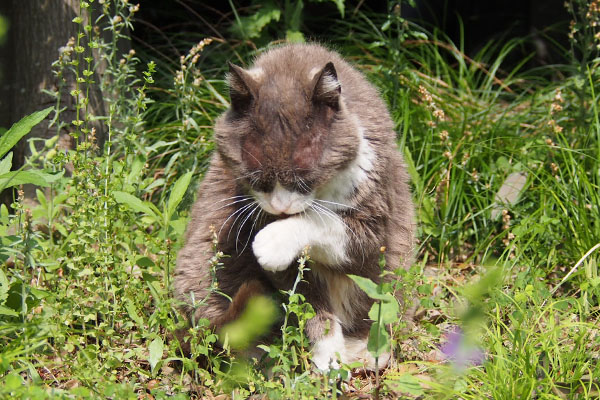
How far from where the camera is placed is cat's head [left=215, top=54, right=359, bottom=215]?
2.79 m

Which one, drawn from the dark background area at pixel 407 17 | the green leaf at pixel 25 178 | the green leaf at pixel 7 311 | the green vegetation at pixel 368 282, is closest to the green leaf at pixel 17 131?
the green vegetation at pixel 368 282

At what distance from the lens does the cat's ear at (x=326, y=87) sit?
9.33 feet

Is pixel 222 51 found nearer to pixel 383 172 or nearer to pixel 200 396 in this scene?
pixel 383 172

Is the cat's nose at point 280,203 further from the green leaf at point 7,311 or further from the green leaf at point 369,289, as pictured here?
the green leaf at point 7,311

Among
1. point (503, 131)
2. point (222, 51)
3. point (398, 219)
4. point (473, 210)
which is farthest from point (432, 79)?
point (398, 219)

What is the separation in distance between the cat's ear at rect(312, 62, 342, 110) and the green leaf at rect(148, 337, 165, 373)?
112 centimetres

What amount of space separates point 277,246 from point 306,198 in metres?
0.22

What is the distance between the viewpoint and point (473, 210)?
171 inches

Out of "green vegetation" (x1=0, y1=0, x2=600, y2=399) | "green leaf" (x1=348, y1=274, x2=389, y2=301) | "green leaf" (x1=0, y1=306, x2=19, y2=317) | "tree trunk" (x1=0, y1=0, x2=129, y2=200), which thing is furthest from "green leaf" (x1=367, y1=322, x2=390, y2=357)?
"tree trunk" (x1=0, y1=0, x2=129, y2=200)

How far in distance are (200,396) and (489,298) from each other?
1408mm

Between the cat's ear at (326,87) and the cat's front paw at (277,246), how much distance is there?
1.64 feet

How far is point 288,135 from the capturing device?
2.80m

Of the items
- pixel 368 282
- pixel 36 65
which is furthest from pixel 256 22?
pixel 368 282

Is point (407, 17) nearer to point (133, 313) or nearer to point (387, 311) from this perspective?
point (133, 313)
